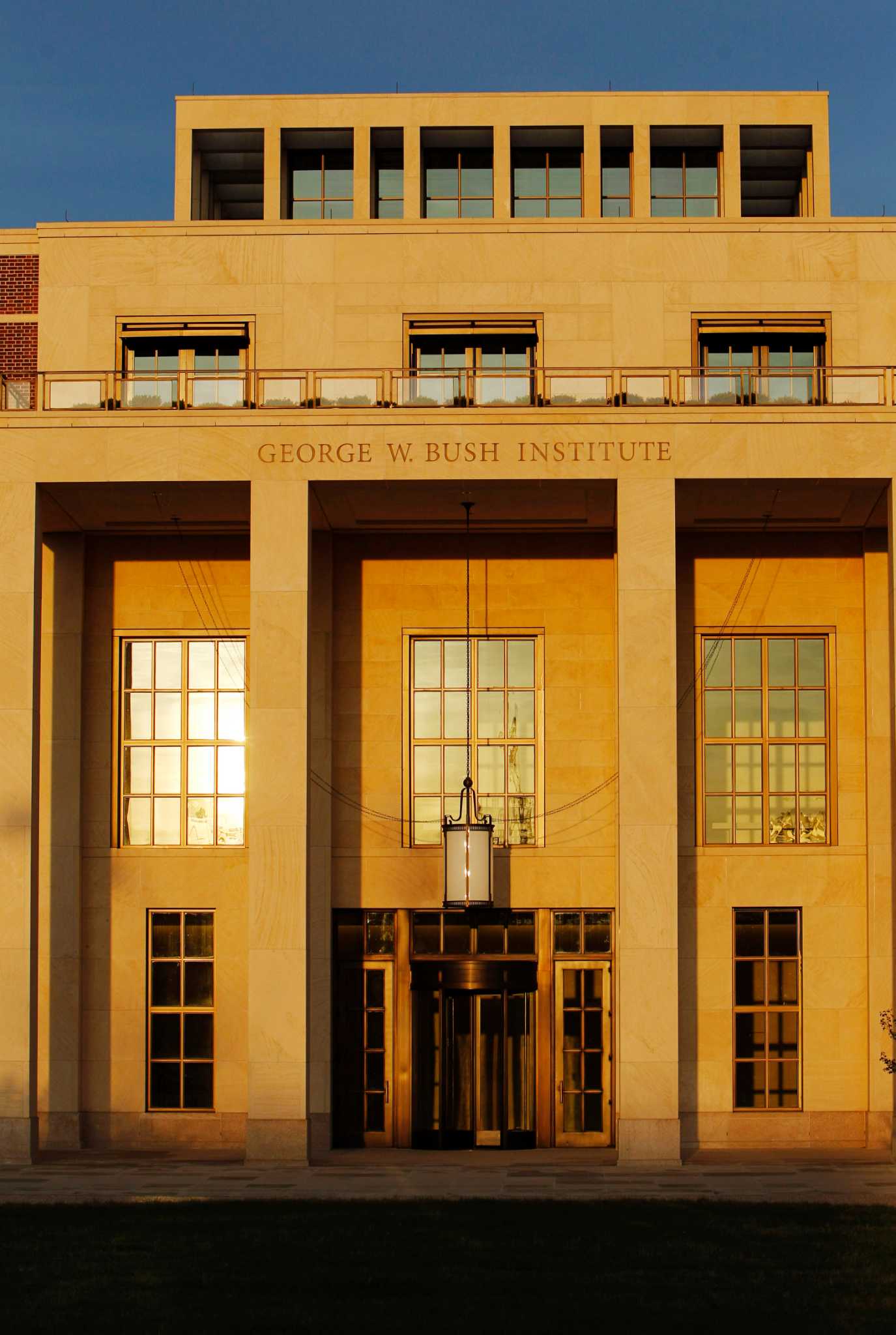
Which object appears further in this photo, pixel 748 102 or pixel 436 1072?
pixel 748 102

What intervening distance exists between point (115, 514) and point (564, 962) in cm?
1044

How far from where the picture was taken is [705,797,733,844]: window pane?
98.2ft

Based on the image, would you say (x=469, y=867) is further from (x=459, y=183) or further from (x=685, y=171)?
(x=685, y=171)

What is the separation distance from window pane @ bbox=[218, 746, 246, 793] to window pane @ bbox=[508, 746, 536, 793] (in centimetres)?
450

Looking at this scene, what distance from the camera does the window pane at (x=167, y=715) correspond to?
99.9ft

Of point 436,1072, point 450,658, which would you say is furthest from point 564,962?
point 450,658

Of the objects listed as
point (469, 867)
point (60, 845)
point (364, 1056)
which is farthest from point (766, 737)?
point (60, 845)

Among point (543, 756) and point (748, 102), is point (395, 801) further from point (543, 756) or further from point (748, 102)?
point (748, 102)

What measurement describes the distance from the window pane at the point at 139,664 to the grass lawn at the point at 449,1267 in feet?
33.8

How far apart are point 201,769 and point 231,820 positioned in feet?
3.31

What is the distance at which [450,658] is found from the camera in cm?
3036

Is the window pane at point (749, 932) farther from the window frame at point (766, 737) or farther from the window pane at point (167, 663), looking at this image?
the window pane at point (167, 663)

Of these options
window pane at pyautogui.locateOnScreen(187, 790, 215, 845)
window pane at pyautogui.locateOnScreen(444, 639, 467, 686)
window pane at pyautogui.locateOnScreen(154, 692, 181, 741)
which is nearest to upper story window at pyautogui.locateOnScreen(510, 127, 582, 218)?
window pane at pyautogui.locateOnScreen(444, 639, 467, 686)

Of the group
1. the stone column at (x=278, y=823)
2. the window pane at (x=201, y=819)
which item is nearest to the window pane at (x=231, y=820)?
the window pane at (x=201, y=819)
